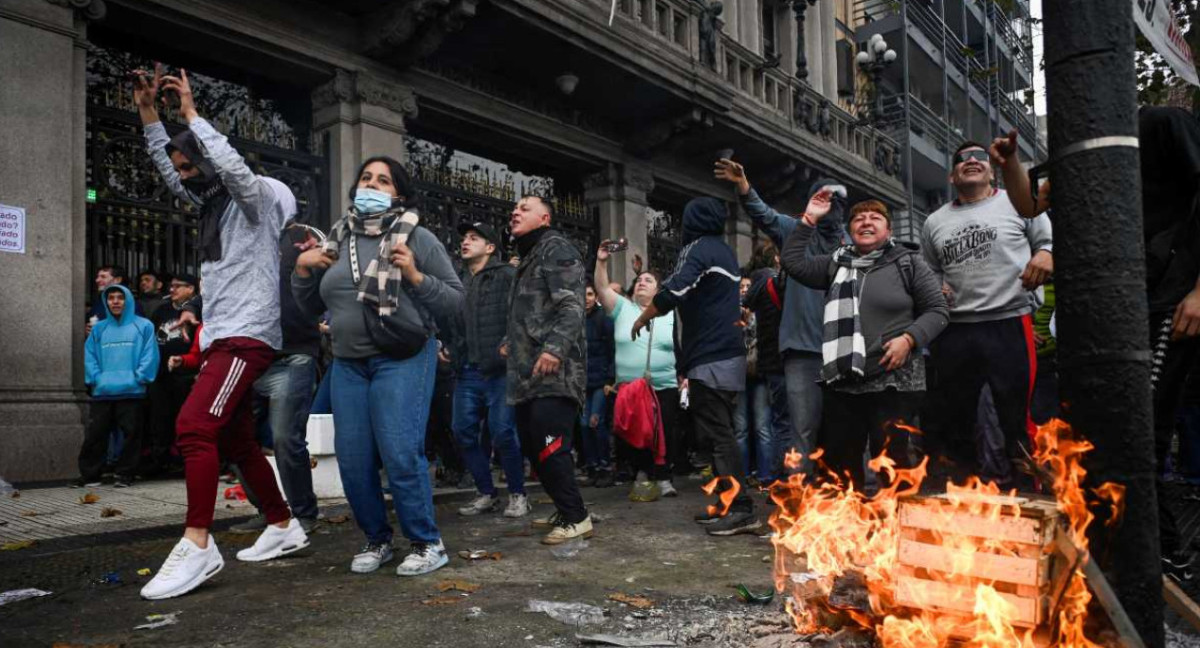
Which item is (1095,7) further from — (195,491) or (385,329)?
(195,491)

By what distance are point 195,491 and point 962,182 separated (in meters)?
4.25

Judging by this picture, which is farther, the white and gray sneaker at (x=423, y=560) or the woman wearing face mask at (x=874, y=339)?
the woman wearing face mask at (x=874, y=339)

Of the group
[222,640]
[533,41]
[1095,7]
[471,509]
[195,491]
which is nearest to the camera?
[1095,7]

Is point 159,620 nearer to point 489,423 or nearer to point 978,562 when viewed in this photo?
point 978,562

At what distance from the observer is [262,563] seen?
4.62m

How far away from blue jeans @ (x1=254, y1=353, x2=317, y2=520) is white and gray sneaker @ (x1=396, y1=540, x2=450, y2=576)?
4.14 ft

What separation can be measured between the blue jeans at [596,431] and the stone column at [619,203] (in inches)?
230

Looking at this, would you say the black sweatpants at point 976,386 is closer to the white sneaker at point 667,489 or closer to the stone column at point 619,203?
the white sneaker at point 667,489

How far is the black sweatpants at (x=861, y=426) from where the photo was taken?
4410 mm

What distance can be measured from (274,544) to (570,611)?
197 cm

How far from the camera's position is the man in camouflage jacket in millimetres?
5102

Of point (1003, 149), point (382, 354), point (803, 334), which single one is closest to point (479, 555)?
point (382, 354)

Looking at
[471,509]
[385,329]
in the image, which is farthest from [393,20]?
[385,329]

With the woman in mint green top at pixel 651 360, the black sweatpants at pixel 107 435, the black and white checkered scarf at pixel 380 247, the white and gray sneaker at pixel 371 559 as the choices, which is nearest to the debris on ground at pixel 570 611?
the white and gray sneaker at pixel 371 559
